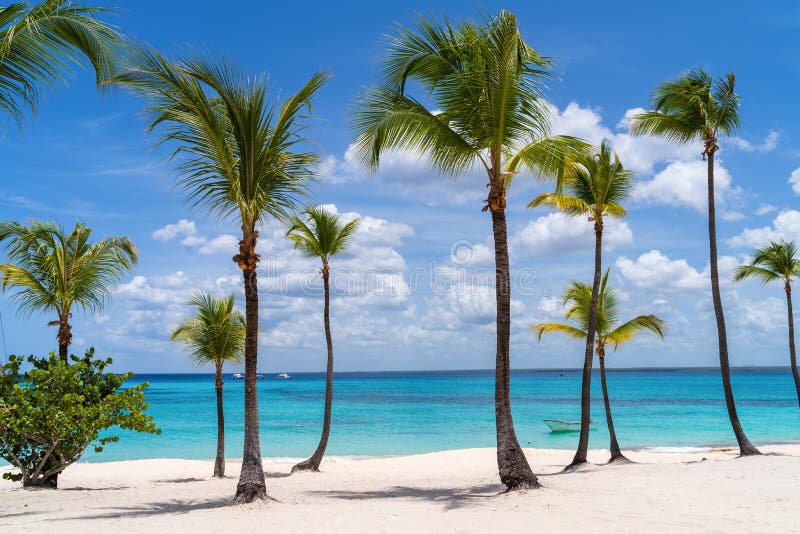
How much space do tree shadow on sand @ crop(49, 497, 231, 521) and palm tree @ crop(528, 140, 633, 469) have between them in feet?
32.6

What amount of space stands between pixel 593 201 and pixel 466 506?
10.5 m

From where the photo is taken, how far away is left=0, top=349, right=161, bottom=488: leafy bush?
11.7 m

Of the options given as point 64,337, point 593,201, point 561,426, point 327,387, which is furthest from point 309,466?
point 561,426

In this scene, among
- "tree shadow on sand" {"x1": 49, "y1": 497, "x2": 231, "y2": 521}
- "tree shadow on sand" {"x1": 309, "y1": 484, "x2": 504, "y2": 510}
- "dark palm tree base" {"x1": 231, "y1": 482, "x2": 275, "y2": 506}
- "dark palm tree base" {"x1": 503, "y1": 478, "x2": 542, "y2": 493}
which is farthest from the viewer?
"dark palm tree base" {"x1": 503, "y1": 478, "x2": 542, "y2": 493}

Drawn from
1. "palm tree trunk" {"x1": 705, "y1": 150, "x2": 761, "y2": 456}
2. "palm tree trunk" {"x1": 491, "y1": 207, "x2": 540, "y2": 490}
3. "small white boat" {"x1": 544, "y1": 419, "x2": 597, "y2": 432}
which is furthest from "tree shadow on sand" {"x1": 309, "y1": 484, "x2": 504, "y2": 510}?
"small white boat" {"x1": 544, "y1": 419, "x2": 597, "y2": 432}

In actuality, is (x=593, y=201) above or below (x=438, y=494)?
above

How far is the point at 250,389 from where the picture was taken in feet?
30.5

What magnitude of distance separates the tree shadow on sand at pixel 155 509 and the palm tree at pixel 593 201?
391 inches

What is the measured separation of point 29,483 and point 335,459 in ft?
41.3

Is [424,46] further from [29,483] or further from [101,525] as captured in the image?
[29,483]

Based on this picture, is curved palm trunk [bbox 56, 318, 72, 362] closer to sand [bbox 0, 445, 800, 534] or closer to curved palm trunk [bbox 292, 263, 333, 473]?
sand [bbox 0, 445, 800, 534]

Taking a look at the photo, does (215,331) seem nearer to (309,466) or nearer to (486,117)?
(309,466)

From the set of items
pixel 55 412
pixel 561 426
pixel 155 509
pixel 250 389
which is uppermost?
pixel 250 389

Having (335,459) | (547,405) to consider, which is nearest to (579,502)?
(335,459)
